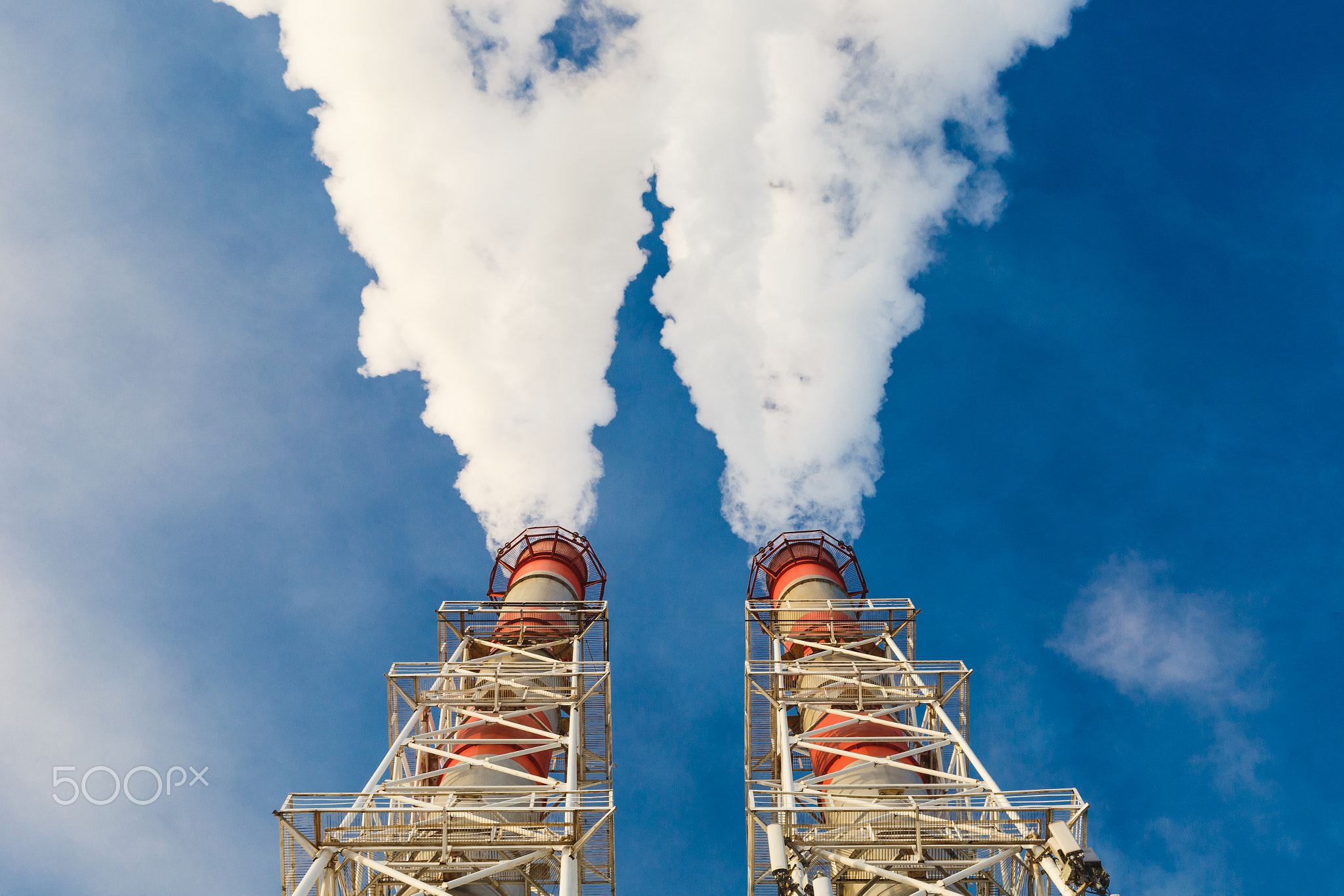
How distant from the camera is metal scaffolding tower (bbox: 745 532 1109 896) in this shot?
22703 mm

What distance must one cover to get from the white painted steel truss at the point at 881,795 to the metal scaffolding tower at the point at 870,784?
2.1 inches

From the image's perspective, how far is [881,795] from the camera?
89.5 feet

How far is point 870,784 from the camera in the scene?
90.1 ft

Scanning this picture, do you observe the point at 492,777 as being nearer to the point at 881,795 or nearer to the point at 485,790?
the point at 485,790

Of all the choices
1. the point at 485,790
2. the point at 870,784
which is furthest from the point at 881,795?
the point at 485,790

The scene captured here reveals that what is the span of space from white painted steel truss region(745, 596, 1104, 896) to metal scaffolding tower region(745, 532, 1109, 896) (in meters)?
0.05

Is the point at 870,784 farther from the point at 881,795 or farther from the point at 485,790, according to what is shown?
the point at 485,790

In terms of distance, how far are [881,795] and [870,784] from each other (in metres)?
0.45

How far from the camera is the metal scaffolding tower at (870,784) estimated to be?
22703 mm

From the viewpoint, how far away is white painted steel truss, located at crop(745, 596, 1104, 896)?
75.2 feet

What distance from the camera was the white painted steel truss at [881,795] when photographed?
75.2 feet

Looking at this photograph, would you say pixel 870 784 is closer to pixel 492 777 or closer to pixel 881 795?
pixel 881 795

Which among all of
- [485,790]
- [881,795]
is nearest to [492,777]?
[485,790]

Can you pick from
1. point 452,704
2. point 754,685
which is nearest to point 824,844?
point 754,685
